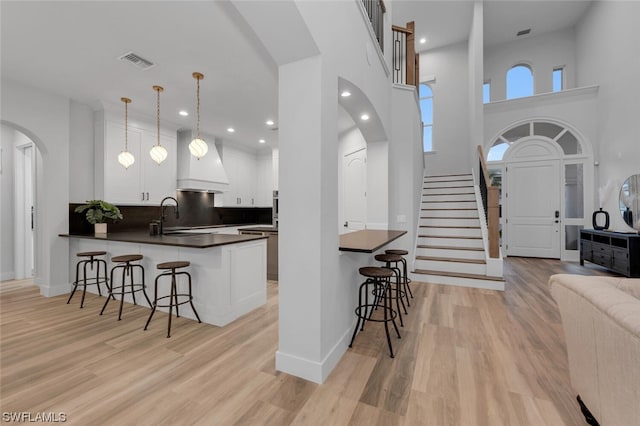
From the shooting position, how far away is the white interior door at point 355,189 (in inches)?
188

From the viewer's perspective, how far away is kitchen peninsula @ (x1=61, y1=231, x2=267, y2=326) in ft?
9.46

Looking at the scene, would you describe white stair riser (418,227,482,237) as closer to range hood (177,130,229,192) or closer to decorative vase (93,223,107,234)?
range hood (177,130,229,192)

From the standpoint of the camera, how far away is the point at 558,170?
6211 millimetres

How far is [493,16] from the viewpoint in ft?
21.8

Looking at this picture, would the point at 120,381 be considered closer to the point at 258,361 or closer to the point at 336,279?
the point at 258,361

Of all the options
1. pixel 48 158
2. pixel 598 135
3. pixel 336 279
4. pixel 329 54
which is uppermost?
pixel 598 135

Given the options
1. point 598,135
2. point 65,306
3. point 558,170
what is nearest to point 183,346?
point 65,306

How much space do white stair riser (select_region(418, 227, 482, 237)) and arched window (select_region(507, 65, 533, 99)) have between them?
487 centimetres

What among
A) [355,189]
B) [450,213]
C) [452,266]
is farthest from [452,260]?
[355,189]

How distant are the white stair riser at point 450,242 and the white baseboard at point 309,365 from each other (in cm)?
356

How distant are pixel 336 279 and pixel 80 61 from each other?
12.2ft

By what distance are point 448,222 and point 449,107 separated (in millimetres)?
4364

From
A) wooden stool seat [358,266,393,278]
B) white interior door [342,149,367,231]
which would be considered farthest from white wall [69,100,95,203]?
wooden stool seat [358,266,393,278]

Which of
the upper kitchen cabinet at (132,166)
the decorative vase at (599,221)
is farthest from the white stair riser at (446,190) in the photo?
the upper kitchen cabinet at (132,166)
